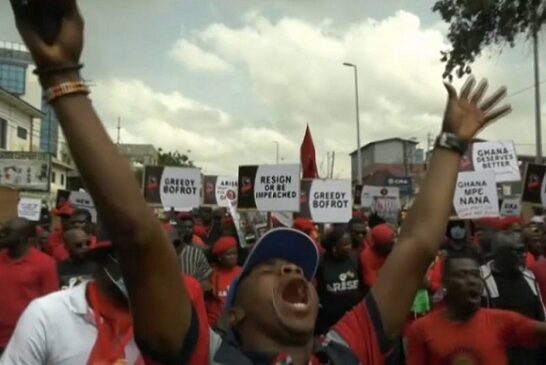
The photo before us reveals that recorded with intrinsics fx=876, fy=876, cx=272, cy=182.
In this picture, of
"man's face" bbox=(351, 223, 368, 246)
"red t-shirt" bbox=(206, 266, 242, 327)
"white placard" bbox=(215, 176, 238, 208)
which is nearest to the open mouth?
"red t-shirt" bbox=(206, 266, 242, 327)

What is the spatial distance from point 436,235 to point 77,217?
23.7 feet

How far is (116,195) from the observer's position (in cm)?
189

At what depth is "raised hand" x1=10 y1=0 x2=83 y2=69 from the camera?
175 centimetres

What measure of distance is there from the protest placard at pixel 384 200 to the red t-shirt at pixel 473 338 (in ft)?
42.7

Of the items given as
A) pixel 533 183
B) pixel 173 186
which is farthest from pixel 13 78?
pixel 533 183

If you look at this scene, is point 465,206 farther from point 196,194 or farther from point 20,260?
point 20,260

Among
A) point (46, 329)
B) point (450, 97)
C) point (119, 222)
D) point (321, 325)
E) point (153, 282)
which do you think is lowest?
point (321, 325)

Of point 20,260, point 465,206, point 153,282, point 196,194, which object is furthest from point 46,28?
point 196,194

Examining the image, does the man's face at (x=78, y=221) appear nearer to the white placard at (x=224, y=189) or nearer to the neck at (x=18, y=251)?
the neck at (x=18, y=251)

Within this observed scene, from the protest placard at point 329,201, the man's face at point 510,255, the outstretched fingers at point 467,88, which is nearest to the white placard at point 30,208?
the protest placard at point 329,201

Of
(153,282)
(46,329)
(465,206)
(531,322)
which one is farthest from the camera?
(465,206)

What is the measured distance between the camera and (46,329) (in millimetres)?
3148

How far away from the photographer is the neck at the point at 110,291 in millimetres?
3309

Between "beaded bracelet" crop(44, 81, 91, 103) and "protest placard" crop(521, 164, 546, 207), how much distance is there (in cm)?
1076
